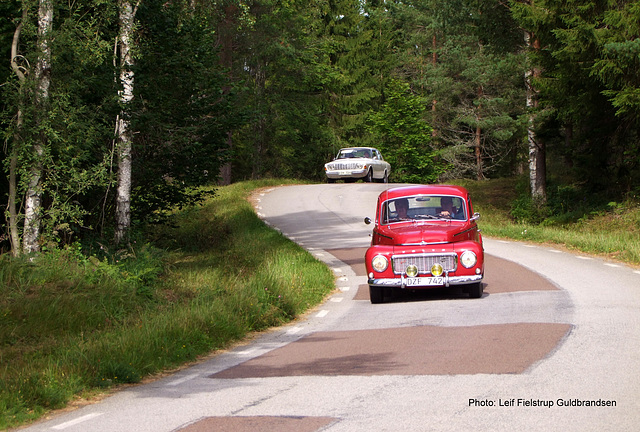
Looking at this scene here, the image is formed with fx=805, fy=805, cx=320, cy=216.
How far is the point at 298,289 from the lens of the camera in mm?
14633

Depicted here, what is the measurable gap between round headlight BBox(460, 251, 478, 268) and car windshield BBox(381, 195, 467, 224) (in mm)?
1546

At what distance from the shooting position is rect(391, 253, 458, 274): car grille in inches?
530

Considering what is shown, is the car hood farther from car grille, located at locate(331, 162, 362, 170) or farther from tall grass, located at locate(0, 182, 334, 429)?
car grille, located at locate(331, 162, 362, 170)

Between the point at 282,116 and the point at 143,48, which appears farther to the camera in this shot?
the point at 282,116

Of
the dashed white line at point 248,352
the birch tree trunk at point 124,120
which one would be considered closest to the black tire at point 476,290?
the dashed white line at point 248,352

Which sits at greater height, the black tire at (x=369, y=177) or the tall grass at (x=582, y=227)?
the black tire at (x=369, y=177)

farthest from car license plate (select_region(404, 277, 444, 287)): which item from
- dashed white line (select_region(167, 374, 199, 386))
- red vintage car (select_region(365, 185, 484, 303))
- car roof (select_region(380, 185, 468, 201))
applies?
dashed white line (select_region(167, 374, 199, 386))

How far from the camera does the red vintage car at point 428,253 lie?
13430mm

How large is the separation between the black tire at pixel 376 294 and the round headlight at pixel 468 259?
1538mm

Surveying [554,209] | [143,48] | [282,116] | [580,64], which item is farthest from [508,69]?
[143,48]

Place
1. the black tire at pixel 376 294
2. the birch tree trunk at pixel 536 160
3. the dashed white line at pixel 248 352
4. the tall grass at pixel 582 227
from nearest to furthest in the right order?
1. the dashed white line at pixel 248 352
2. the black tire at pixel 376 294
3. the tall grass at pixel 582 227
4. the birch tree trunk at pixel 536 160

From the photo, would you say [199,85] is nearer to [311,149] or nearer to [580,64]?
[580,64]

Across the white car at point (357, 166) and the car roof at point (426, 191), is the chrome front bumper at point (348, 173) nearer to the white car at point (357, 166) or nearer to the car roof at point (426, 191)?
the white car at point (357, 166)

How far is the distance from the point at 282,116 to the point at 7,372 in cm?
4799
